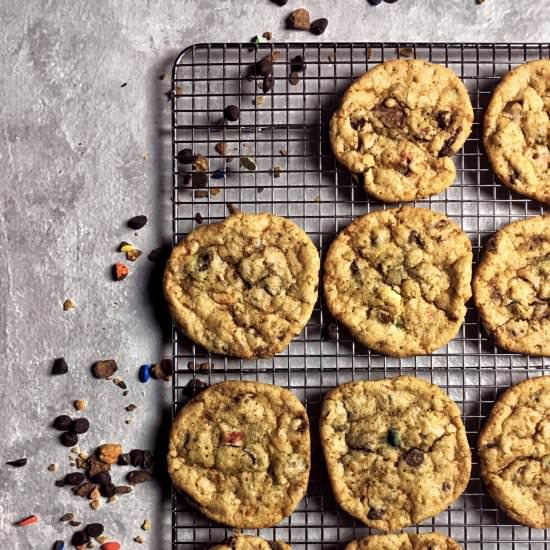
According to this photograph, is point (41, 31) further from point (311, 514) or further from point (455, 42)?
Result: point (311, 514)

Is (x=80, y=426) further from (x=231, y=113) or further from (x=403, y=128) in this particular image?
(x=403, y=128)

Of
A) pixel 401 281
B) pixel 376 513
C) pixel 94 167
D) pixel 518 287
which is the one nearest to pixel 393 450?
pixel 376 513

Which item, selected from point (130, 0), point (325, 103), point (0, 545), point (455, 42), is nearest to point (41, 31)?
point (130, 0)

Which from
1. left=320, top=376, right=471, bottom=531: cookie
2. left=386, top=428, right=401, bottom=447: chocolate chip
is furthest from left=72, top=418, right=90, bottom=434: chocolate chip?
left=386, top=428, right=401, bottom=447: chocolate chip

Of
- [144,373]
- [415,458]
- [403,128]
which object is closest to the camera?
[415,458]

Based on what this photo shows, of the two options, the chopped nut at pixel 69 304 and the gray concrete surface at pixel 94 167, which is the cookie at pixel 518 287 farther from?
the chopped nut at pixel 69 304

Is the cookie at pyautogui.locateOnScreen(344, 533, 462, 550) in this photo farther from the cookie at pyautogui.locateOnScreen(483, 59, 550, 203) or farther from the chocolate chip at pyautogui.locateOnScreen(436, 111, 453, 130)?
the chocolate chip at pyautogui.locateOnScreen(436, 111, 453, 130)

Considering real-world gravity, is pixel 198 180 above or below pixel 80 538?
above
